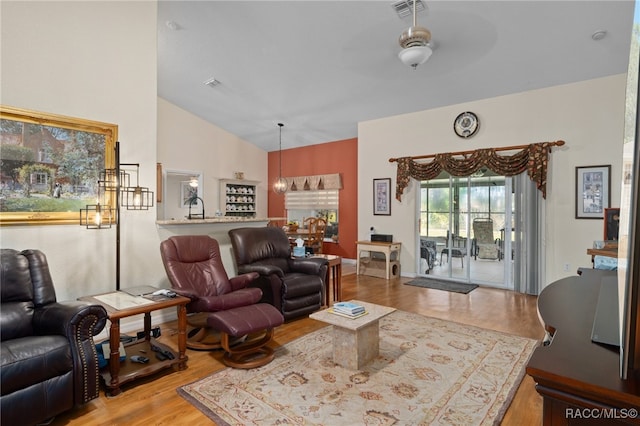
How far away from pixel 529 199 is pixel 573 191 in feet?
1.71

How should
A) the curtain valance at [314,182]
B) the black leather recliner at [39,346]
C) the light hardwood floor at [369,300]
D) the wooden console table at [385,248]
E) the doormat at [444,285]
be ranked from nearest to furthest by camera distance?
the black leather recliner at [39,346]
the light hardwood floor at [369,300]
the doormat at [444,285]
the wooden console table at [385,248]
the curtain valance at [314,182]

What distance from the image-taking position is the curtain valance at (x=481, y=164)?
4.59 meters

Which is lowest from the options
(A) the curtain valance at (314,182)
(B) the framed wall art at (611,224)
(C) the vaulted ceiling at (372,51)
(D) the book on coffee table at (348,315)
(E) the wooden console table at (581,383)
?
(D) the book on coffee table at (348,315)

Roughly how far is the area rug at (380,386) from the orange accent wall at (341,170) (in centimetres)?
433

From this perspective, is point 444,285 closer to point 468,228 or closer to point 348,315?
point 468,228

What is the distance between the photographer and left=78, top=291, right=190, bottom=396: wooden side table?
2.19 m

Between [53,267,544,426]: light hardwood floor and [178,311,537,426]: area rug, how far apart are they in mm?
98

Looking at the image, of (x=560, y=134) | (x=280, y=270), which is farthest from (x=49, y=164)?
(x=560, y=134)

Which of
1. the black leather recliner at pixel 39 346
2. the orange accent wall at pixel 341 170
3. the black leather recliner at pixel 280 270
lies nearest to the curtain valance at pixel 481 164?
the orange accent wall at pixel 341 170

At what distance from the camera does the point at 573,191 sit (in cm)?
445

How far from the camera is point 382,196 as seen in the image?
6.31 meters

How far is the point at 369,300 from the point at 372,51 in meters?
3.29

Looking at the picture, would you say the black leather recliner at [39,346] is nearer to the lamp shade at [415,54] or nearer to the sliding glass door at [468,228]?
the lamp shade at [415,54]

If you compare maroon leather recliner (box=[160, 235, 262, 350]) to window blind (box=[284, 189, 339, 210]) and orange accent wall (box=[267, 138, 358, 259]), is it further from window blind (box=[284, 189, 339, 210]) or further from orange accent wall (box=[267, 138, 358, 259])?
window blind (box=[284, 189, 339, 210])
